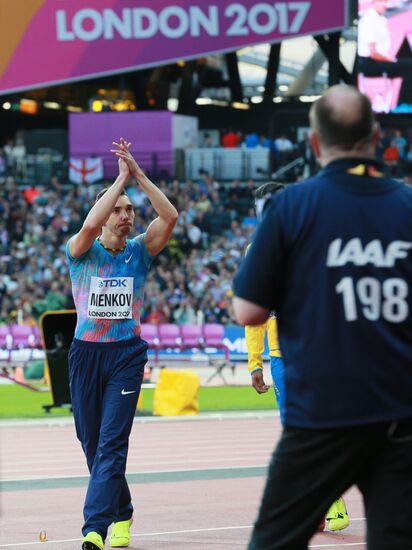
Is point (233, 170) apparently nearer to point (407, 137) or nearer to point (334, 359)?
point (407, 137)

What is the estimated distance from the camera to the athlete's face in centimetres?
910

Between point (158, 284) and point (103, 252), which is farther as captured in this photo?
point (158, 284)

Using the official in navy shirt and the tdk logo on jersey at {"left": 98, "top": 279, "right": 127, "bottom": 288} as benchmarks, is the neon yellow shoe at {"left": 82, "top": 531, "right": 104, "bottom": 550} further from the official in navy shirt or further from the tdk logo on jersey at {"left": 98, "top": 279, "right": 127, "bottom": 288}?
the official in navy shirt

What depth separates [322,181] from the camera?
4.91 meters

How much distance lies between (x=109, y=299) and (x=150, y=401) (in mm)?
15743

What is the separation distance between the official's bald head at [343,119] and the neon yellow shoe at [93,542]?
4.07 m

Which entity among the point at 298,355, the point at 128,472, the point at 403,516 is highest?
the point at 298,355

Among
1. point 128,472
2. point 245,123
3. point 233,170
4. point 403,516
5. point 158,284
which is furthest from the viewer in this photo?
point 245,123

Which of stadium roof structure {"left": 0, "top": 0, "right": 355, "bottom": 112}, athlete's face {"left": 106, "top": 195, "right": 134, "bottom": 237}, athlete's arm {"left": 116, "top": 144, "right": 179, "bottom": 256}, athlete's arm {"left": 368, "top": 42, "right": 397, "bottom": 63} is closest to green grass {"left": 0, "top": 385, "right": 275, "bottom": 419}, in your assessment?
athlete's arm {"left": 368, "top": 42, "right": 397, "bottom": 63}

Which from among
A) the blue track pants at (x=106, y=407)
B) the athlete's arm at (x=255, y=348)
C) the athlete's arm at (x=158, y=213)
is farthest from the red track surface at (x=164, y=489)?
the athlete's arm at (x=158, y=213)

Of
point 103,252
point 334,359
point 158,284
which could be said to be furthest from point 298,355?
point 158,284

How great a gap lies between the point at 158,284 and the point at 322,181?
3266cm

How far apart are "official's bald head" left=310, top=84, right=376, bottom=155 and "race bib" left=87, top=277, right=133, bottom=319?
13.5ft

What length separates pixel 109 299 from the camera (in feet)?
29.3
